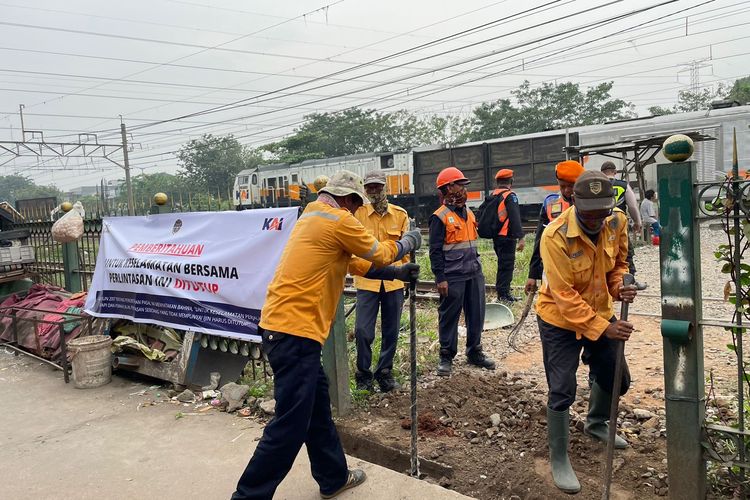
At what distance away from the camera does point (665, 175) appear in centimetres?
271

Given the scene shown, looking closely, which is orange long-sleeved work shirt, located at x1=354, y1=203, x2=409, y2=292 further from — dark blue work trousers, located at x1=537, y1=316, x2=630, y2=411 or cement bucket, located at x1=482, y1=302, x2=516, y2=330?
cement bucket, located at x1=482, y1=302, x2=516, y2=330

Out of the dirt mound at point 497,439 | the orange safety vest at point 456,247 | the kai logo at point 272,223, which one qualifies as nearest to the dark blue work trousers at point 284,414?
the dirt mound at point 497,439

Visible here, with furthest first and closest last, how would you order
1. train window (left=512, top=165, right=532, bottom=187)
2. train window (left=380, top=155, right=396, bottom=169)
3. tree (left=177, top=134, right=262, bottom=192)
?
tree (left=177, top=134, right=262, bottom=192) → train window (left=380, top=155, right=396, bottom=169) → train window (left=512, top=165, right=532, bottom=187)

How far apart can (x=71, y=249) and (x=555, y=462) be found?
23.3ft

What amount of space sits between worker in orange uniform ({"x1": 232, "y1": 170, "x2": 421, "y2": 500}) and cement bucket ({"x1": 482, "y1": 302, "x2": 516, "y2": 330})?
13.0 ft

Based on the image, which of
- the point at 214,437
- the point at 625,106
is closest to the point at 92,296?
the point at 214,437

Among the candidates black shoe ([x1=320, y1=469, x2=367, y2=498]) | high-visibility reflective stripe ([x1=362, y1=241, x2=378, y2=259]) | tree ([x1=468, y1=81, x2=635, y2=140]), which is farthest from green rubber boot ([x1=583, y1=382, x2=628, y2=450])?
tree ([x1=468, y1=81, x2=635, y2=140])

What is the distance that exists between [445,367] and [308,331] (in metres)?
2.55

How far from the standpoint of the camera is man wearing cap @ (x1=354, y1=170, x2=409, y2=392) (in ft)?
15.9

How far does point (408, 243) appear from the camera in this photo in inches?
135

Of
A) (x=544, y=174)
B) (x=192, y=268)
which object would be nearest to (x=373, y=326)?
(x=192, y=268)

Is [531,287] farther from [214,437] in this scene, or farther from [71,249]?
[71,249]

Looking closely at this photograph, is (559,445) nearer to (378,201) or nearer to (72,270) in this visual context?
(378,201)

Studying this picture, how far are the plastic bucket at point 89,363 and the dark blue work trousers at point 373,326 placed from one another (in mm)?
2536
